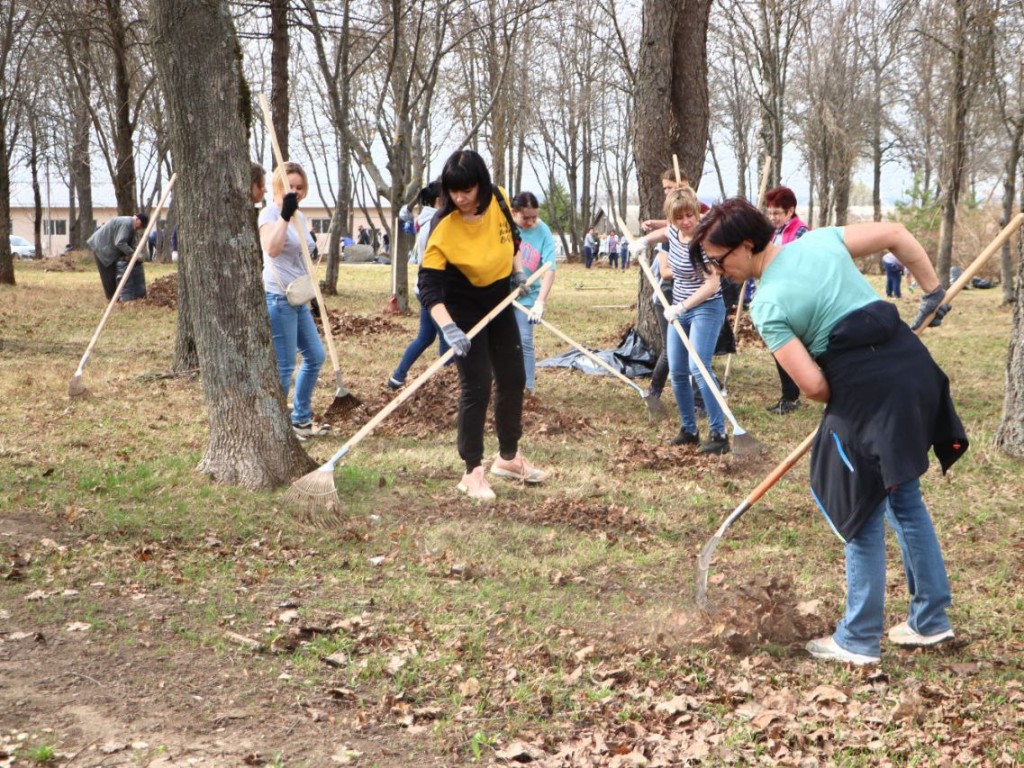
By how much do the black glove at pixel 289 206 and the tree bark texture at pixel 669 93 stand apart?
13.6ft

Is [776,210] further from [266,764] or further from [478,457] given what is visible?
[266,764]

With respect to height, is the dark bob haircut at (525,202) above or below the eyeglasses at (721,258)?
above

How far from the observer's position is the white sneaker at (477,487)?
19.0ft

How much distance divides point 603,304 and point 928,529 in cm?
1584

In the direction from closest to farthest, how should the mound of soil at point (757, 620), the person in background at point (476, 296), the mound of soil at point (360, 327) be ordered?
the mound of soil at point (757, 620)
the person in background at point (476, 296)
the mound of soil at point (360, 327)

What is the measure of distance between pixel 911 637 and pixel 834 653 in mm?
353

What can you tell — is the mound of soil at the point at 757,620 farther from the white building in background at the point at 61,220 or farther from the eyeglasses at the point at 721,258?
the white building in background at the point at 61,220

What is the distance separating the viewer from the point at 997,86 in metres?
18.4

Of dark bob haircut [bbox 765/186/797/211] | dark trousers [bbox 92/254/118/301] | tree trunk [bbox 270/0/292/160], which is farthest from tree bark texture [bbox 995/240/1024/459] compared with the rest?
dark trousers [bbox 92/254/118/301]

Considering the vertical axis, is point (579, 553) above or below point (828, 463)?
below

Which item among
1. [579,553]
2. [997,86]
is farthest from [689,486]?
[997,86]

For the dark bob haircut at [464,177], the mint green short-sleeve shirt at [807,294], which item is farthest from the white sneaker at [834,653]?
the dark bob haircut at [464,177]

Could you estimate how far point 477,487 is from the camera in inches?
230

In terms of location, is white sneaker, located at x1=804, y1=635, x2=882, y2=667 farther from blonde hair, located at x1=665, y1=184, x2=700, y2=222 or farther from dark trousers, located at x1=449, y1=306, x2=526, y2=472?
blonde hair, located at x1=665, y1=184, x2=700, y2=222
